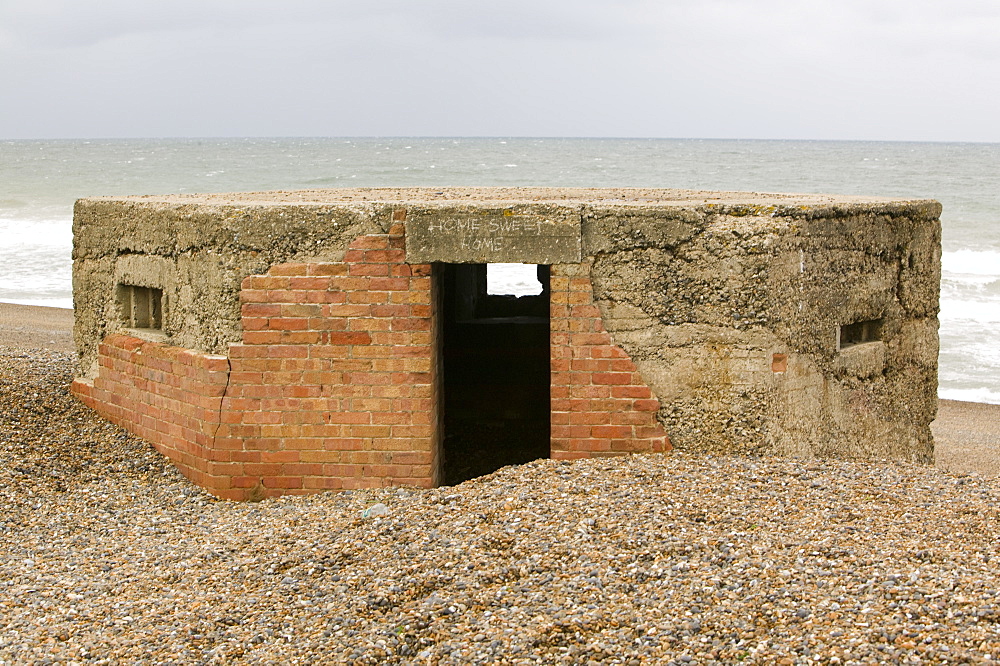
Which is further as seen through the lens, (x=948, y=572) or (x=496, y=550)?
(x=496, y=550)

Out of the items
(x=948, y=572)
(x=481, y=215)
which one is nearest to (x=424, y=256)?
(x=481, y=215)

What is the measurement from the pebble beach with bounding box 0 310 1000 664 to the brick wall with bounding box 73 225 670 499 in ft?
0.66

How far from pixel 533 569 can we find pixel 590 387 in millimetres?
1518

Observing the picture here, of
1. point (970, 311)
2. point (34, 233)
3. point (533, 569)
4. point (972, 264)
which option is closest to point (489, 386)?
point (533, 569)

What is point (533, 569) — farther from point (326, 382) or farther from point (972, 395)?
point (972, 395)

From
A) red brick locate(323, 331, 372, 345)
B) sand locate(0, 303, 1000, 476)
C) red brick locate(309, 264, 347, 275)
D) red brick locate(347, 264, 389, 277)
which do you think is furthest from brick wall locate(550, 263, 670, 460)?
sand locate(0, 303, 1000, 476)

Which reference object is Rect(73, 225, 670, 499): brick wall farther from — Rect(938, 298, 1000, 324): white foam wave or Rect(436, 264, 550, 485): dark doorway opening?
Rect(938, 298, 1000, 324): white foam wave

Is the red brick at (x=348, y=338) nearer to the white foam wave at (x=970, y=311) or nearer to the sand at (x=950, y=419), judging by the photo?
the sand at (x=950, y=419)

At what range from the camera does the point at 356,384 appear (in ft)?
18.6

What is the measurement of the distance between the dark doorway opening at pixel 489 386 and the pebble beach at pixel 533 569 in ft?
8.17

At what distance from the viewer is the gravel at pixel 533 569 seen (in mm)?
3605

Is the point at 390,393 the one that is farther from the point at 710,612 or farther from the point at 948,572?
the point at 948,572

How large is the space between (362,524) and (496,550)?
2.66ft

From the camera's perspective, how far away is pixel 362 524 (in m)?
4.96
